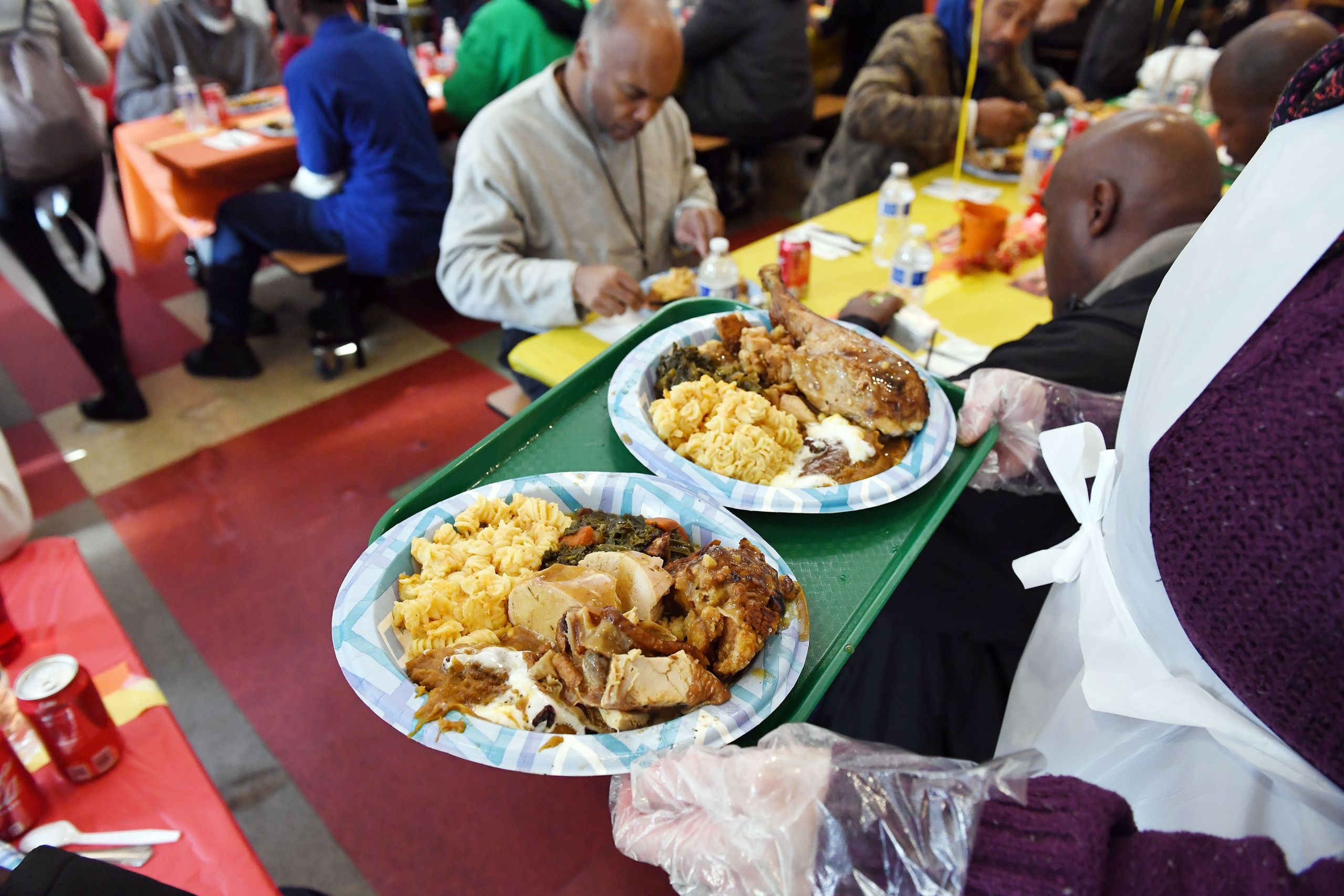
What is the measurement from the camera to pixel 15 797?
122cm

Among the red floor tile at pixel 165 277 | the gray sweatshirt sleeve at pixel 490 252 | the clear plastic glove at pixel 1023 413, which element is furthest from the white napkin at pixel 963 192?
the red floor tile at pixel 165 277

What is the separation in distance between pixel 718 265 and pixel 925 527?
4.30 ft

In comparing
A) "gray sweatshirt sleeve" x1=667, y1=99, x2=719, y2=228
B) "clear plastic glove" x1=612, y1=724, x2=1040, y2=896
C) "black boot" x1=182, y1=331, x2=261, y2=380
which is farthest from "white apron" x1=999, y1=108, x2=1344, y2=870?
"black boot" x1=182, y1=331, x2=261, y2=380

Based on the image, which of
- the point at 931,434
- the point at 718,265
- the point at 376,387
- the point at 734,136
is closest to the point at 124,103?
the point at 376,387

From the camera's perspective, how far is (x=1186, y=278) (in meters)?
0.89

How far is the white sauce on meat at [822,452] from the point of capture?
1.45 metres

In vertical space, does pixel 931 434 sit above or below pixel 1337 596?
below

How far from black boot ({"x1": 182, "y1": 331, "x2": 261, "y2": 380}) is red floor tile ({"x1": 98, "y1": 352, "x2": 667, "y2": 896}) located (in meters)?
0.61

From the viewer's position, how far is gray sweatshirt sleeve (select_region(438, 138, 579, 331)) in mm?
2547

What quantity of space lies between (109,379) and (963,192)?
4.46 meters

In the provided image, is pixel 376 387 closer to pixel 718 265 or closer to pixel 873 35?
pixel 718 265

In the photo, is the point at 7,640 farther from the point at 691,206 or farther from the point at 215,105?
the point at 215,105

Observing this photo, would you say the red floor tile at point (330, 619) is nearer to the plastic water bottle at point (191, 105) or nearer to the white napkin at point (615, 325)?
the white napkin at point (615, 325)

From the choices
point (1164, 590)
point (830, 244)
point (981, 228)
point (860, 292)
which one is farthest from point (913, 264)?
point (1164, 590)
